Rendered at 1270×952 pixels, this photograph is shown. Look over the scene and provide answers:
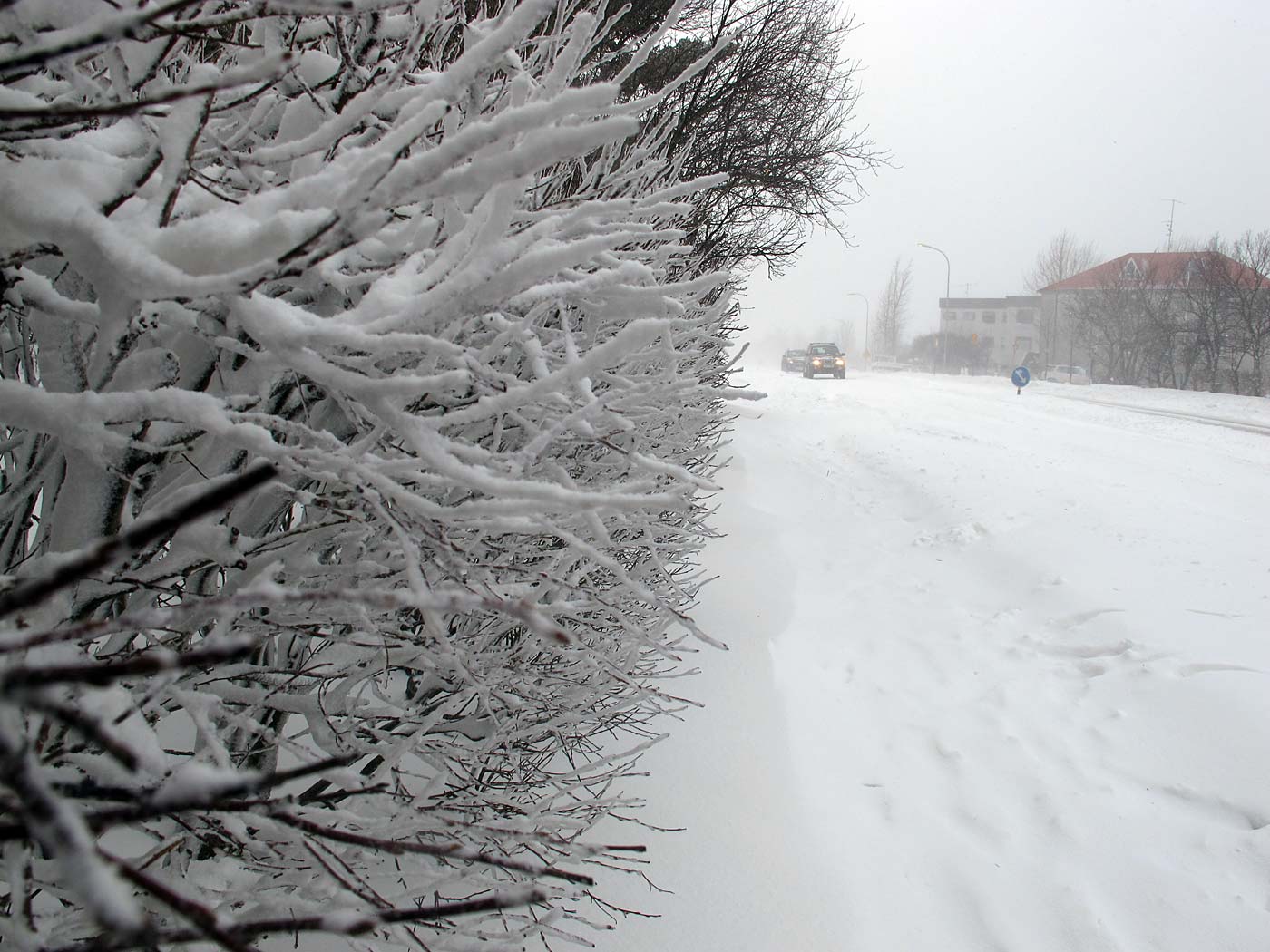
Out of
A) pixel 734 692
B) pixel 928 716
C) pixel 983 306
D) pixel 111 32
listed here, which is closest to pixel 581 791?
pixel 734 692

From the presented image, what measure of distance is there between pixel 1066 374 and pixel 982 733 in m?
45.2

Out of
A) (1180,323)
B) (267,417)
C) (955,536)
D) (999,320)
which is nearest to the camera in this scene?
(267,417)

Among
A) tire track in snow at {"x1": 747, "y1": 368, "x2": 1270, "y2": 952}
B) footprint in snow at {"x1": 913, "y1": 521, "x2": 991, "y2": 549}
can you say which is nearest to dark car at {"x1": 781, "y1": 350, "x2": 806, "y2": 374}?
footprint in snow at {"x1": 913, "y1": 521, "x2": 991, "y2": 549}

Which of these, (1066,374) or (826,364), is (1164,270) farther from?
(826,364)

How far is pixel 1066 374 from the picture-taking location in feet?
140

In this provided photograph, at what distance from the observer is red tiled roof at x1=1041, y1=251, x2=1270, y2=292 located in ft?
Answer: 97.0

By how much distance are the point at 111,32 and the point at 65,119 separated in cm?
43

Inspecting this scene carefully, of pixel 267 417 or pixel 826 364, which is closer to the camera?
pixel 267 417

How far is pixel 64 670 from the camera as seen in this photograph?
534 mm

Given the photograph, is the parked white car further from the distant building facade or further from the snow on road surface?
the snow on road surface

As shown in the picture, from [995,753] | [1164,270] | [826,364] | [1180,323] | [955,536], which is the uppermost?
[1164,270]

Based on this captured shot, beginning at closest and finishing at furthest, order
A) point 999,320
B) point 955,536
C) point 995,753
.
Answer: point 995,753 → point 955,536 → point 999,320

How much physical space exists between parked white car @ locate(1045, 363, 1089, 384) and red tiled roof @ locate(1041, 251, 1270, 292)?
4.96 metres

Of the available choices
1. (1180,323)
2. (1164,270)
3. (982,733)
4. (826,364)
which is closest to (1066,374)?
(1164,270)
